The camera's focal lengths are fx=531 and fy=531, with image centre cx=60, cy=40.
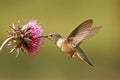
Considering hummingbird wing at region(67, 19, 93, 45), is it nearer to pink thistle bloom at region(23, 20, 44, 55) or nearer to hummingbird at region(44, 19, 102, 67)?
hummingbird at region(44, 19, 102, 67)

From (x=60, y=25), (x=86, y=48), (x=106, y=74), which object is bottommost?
(x=106, y=74)

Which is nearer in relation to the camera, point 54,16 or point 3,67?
point 3,67

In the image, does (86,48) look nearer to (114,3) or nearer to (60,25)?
(60,25)

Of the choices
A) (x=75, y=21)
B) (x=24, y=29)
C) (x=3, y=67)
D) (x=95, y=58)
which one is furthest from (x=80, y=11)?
(x=24, y=29)

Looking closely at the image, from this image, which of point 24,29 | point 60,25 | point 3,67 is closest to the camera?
point 24,29

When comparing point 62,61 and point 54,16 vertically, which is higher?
point 54,16

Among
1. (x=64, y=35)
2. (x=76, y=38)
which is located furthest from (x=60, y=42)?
(x=64, y=35)
